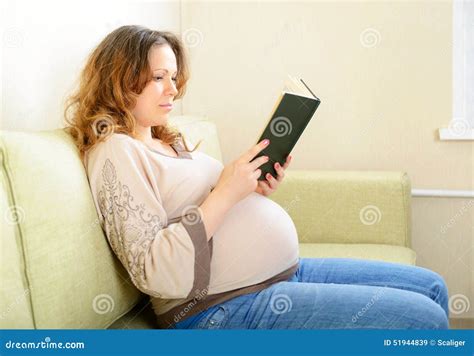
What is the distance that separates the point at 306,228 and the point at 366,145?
0.46 meters

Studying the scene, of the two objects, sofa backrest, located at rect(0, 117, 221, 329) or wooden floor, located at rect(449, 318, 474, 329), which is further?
wooden floor, located at rect(449, 318, 474, 329)

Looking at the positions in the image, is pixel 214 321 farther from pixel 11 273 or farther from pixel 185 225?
pixel 11 273

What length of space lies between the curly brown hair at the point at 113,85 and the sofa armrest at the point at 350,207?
1063 mm

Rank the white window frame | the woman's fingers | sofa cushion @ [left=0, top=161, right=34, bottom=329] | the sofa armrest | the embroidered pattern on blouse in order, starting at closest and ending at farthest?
1. sofa cushion @ [left=0, top=161, right=34, bottom=329]
2. the embroidered pattern on blouse
3. the woman's fingers
4. the sofa armrest
5. the white window frame

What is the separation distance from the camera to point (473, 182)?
8.65ft

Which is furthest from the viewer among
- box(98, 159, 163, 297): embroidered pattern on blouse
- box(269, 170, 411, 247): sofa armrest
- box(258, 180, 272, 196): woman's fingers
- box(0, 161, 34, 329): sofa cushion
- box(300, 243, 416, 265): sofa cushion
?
box(269, 170, 411, 247): sofa armrest

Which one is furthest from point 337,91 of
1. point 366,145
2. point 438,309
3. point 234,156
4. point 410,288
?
point 438,309

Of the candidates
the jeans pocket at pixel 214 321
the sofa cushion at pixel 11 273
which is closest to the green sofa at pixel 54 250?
the sofa cushion at pixel 11 273

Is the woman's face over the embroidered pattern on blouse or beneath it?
over

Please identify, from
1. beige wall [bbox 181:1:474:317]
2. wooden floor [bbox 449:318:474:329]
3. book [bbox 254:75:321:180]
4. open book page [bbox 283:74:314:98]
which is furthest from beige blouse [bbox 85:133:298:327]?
wooden floor [bbox 449:318:474:329]

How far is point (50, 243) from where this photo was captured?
4.03 ft

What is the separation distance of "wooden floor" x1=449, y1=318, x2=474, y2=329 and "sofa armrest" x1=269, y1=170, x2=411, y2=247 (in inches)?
17.7

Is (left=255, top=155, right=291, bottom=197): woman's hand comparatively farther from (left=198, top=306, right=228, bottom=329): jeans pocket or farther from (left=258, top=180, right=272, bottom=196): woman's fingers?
(left=198, top=306, right=228, bottom=329): jeans pocket

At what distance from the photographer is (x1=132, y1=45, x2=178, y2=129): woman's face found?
149 cm
